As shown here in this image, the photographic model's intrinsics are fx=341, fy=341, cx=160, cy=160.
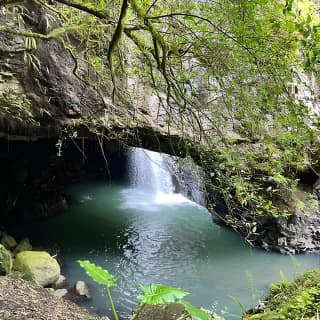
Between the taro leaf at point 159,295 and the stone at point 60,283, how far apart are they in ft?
14.7

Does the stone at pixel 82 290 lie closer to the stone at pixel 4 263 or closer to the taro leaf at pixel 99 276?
the stone at pixel 4 263

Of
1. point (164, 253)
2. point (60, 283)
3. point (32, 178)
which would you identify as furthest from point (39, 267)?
point (32, 178)

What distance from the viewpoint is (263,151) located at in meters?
4.00

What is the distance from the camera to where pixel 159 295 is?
1.69 m

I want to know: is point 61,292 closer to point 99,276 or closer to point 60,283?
point 60,283

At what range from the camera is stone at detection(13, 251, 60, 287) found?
18.1 ft

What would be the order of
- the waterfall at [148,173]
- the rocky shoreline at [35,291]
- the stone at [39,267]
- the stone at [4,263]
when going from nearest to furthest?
1. the rocky shoreline at [35,291]
2. the stone at [4,263]
3. the stone at [39,267]
4. the waterfall at [148,173]

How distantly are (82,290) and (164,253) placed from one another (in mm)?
2459

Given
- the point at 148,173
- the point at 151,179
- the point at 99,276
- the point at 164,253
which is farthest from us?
the point at 148,173

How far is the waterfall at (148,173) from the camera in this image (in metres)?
12.6

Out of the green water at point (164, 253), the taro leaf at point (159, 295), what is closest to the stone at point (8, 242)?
the green water at point (164, 253)

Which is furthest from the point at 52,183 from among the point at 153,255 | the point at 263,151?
the point at 263,151

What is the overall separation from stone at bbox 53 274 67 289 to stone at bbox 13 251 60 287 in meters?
0.06

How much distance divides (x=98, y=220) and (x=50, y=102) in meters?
4.47
